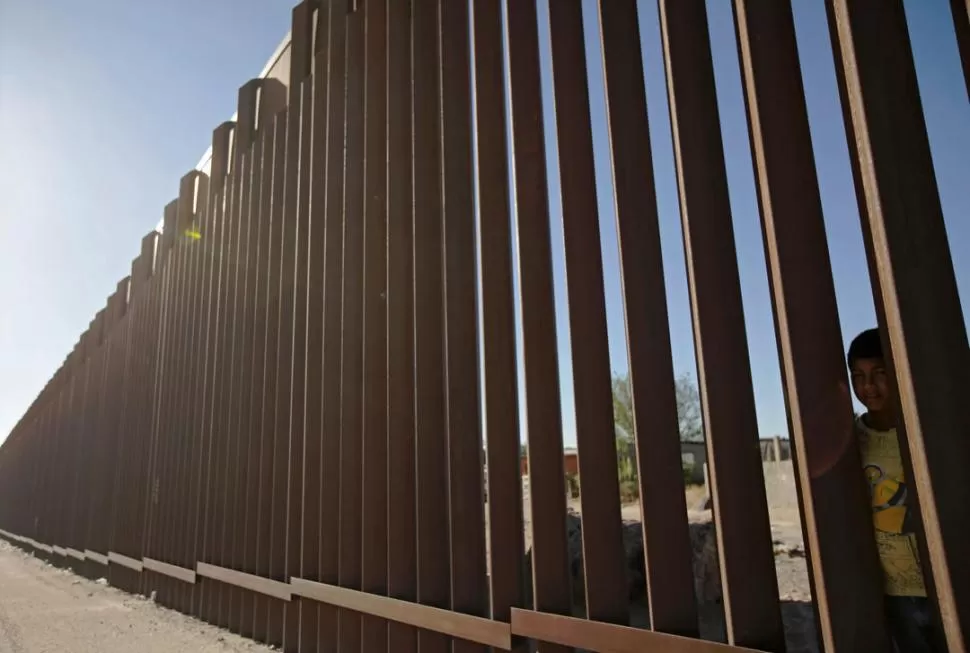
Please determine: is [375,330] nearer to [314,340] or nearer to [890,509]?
[314,340]

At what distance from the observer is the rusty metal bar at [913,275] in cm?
158

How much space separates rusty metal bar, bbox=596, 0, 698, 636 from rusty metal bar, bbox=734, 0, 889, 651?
15.5 inches

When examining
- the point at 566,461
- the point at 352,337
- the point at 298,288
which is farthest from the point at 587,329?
the point at 566,461

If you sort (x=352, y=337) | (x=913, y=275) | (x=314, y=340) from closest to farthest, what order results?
(x=913, y=275)
(x=352, y=337)
(x=314, y=340)

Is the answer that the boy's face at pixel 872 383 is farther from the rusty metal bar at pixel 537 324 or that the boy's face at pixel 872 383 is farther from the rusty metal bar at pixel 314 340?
the rusty metal bar at pixel 314 340

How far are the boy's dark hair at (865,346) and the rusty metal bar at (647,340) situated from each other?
1.76 feet

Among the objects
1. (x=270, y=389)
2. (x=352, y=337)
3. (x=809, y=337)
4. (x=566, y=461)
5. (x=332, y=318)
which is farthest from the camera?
(x=566, y=461)

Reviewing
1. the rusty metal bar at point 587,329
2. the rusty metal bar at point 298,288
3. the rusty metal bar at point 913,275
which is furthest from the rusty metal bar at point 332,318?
the rusty metal bar at point 913,275

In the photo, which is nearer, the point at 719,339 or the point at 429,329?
the point at 719,339

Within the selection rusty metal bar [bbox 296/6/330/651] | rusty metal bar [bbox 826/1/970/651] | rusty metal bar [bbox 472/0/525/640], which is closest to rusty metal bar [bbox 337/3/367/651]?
rusty metal bar [bbox 296/6/330/651]

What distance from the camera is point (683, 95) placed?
2260mm

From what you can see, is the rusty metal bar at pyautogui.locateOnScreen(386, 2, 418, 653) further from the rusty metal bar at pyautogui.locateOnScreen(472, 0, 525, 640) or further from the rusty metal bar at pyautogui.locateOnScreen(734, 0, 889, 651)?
the rusty metal bar at pyautogui.locateOnScreen(734, 0, 889, 651)

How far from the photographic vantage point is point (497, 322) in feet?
9.85

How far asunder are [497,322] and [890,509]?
1.60m
